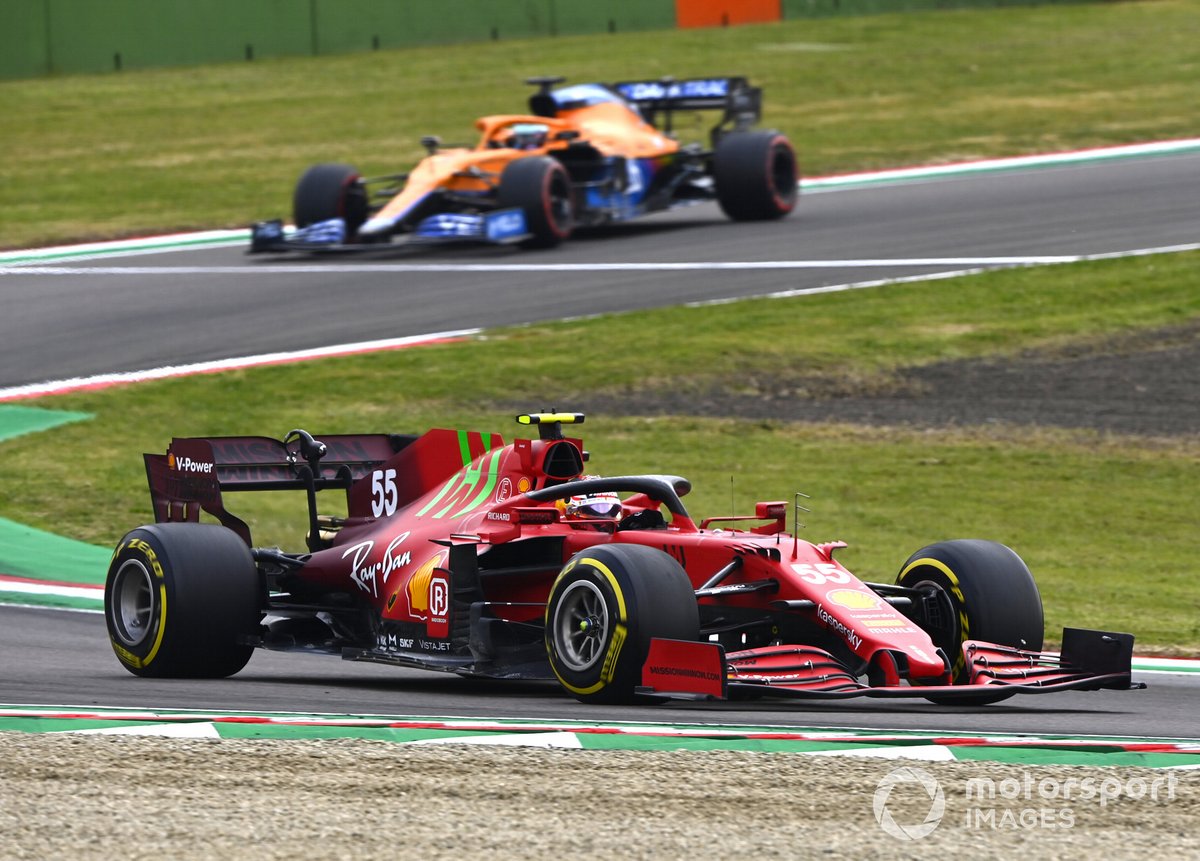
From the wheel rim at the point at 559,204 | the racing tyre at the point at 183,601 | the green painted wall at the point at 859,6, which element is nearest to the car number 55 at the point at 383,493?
the racing tyre at the point at 183,601

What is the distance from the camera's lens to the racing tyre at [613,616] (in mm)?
8414

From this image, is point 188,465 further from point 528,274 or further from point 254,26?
point 254,26

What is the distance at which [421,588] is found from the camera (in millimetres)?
9797

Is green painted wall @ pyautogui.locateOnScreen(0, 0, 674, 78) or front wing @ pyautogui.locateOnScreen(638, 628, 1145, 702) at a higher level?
green painted wall @ pyautogui.locateOnScreen(0, 0, 674, 78)

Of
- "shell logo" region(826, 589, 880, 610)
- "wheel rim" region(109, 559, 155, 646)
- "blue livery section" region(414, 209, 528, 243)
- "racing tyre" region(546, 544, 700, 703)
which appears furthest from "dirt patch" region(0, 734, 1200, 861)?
"blue livery section" region(414, 209, 528, 243)

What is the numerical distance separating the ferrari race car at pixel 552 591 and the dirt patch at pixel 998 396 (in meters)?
7.65

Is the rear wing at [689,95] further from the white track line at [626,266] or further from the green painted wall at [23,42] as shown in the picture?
the green painted wall at [23,42]

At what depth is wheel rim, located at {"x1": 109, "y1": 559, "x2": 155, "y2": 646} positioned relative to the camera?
33.3 feet

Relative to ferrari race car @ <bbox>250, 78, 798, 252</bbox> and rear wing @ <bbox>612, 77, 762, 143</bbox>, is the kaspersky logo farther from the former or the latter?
rear wing @ <bbox>612, 77, 762, 143</bbox>

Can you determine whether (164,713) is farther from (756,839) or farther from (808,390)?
(808,390)

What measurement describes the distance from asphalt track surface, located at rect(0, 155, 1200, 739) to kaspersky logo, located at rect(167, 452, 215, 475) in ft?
3.86

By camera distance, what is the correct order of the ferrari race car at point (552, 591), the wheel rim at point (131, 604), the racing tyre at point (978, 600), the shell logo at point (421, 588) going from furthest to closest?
the wheel rim at point (131, 604) → the shell logo at point (421, 588) → the racing tyre at point (978, 600) → the ferrari race car at point (552, 591)

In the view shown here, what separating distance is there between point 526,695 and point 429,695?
0.47m

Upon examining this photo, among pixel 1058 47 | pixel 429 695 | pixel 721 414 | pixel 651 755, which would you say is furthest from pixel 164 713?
pixel 1058 47
